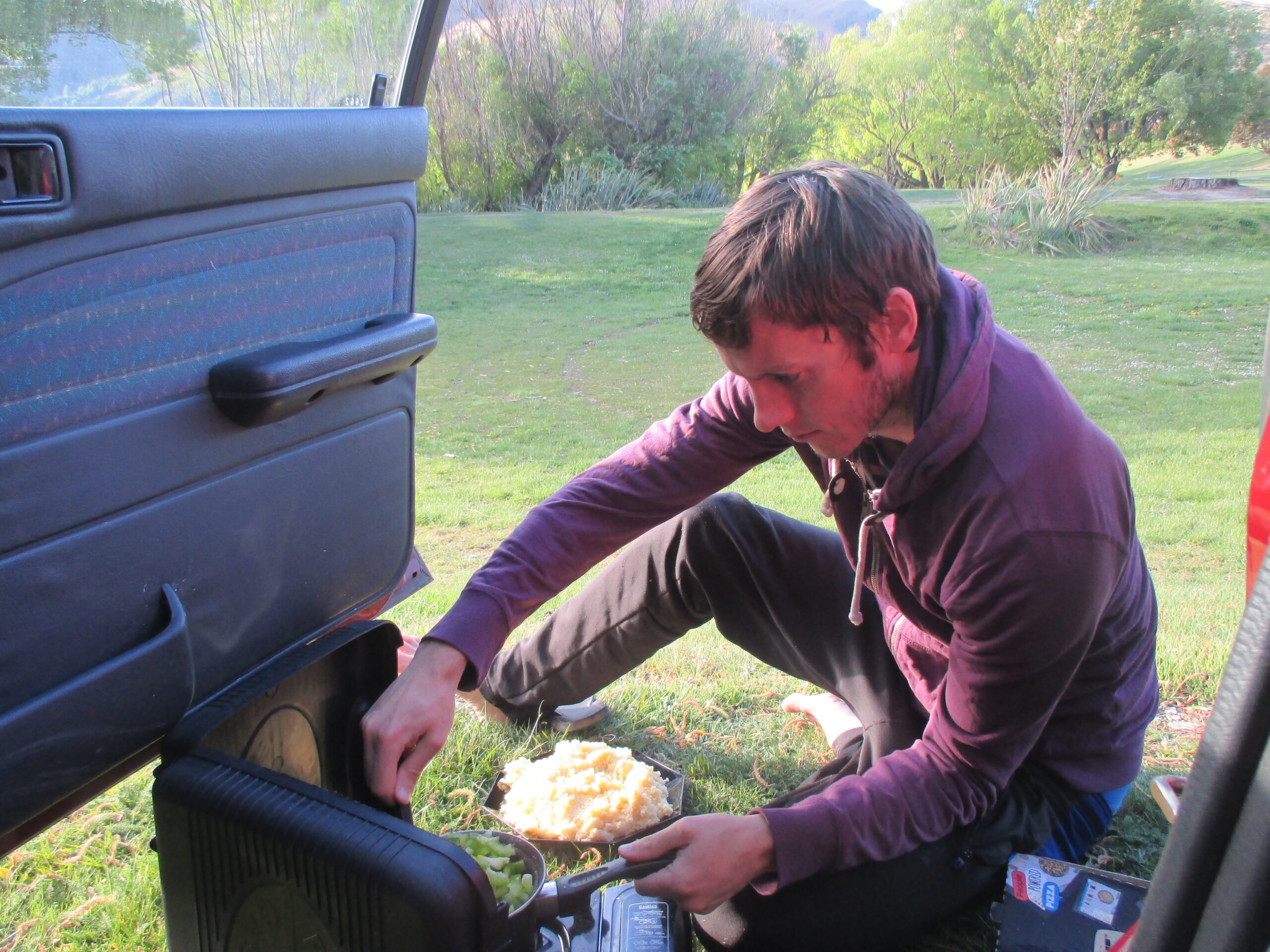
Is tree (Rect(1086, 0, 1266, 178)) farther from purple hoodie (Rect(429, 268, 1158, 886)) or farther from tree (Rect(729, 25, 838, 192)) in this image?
purple hoodie (Rect(429, 268, 1158, 886))

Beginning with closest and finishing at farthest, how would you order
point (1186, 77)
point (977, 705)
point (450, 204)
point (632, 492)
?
point (977, 705) < point (632, 492) < point (1186, 77) < point (450, 204)

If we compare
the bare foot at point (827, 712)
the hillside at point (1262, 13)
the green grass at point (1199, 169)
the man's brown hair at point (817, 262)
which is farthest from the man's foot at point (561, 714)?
the green grass at point (1199, 169)

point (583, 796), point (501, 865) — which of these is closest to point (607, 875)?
point (501, 865)

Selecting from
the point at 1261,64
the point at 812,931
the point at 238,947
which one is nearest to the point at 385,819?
the point at 238,947

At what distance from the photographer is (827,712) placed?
2.33 m

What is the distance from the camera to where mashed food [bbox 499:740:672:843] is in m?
1.88

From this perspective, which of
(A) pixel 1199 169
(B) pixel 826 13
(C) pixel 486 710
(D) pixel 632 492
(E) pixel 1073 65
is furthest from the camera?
(B) pixel 826 13

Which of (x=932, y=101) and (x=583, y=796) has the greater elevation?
(x=932, y=101)

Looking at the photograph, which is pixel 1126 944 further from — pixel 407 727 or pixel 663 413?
pixel 663 413

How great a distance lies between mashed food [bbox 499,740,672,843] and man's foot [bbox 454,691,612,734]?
0.22 meters

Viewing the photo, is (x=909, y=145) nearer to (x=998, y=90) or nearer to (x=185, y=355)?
(x=998, y=90)

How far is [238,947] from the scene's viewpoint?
45.1 inches

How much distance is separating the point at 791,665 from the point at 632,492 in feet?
1.82

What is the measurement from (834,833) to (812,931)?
0.21 metres
